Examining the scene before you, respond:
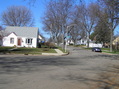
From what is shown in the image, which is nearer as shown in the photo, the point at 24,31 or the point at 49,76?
the point at 49,76

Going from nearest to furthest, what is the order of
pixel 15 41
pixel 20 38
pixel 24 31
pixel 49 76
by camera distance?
pixel 49 76 → pixel 15 41 → pixel 20 38 → pixel 24 31

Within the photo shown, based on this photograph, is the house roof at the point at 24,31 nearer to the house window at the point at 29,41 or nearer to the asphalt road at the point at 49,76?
the house window at the point at 29,41

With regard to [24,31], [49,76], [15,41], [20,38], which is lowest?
[49,76]

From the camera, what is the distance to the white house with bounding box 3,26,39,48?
39406 millimetres

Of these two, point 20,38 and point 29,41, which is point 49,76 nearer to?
point 29,41

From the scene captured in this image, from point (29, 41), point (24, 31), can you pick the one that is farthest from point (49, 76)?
point (24, 31)

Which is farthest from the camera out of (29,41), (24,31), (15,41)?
(24,31)

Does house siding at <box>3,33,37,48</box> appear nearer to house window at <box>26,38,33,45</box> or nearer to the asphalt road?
house window at <box>26,38,33,45</box>

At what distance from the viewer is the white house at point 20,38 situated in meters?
39.4

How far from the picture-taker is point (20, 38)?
4019cm

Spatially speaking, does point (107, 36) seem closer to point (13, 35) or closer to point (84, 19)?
point (84, 19)

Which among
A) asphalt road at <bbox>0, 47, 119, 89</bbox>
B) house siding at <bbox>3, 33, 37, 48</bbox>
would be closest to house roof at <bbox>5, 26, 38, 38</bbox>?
house siding at <bbox>3, 33, 37, 48</bbox>

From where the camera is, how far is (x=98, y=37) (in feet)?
221

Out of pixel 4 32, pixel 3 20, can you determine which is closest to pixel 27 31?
pixel 4 32
